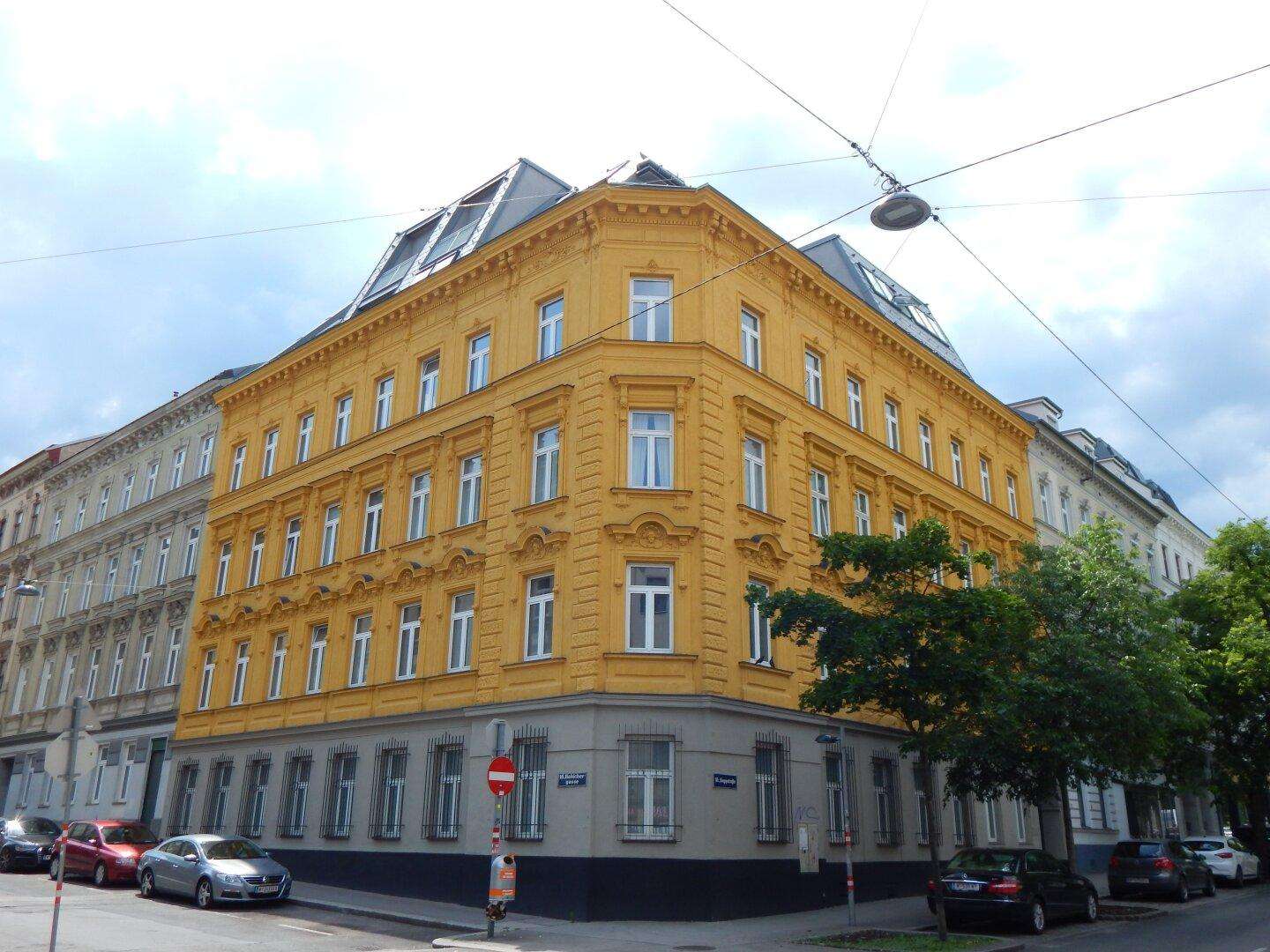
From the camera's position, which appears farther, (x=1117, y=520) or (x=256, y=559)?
(x=1117, y=520)

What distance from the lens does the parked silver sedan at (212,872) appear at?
19.3 metres

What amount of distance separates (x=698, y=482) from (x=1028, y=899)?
30.7 feet

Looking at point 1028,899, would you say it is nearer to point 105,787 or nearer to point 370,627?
point 370,627

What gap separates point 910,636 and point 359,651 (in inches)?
540

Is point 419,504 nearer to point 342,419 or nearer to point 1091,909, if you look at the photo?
point 342,419

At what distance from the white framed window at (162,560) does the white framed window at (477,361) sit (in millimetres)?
15115

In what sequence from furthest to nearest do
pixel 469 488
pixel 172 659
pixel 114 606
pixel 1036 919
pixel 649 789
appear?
pixel 114 606 < pixel 172 659 < pixel 469 488 < pixel 649 789 < pixel 1036 919

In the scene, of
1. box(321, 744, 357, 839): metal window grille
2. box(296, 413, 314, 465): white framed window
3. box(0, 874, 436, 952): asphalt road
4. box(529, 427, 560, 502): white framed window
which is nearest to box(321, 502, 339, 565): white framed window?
box(296, 413, 314, 465): white framed window

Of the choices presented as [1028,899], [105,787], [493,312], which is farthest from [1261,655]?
[105,787]

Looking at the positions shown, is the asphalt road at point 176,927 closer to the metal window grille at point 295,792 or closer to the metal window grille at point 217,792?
the metal window grille at point 295,792

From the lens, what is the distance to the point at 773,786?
1995cm

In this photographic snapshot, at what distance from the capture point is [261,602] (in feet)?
92.2

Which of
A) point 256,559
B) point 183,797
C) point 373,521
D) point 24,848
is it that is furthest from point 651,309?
point 24,848

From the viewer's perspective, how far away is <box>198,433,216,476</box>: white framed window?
109ft
